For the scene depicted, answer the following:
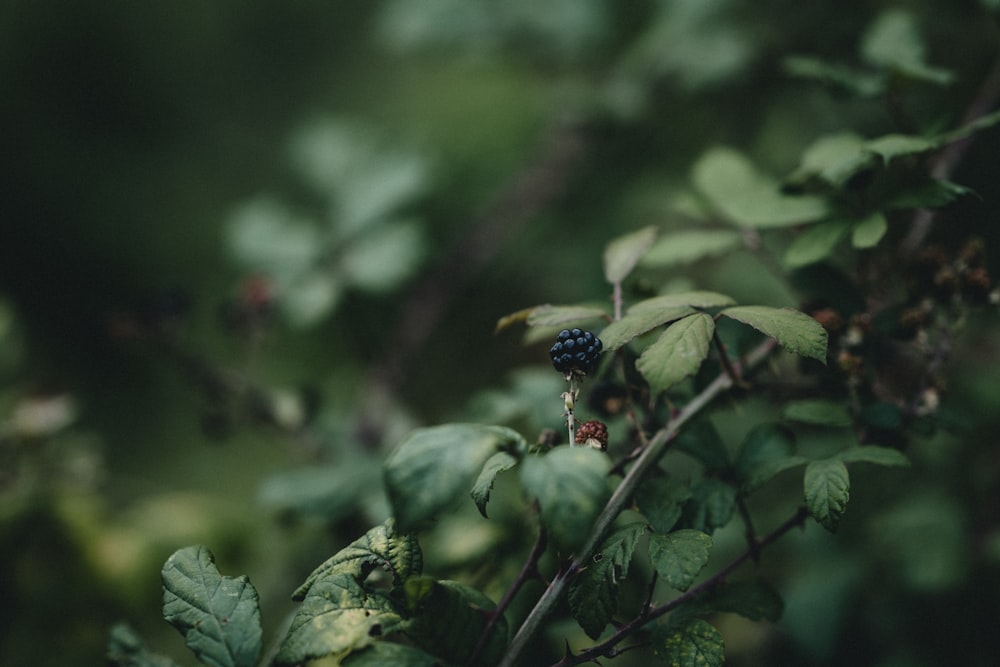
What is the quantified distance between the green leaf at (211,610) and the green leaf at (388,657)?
0.34 feet

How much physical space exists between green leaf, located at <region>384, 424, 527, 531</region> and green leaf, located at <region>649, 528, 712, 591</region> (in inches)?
6.9

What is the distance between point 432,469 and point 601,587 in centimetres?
19

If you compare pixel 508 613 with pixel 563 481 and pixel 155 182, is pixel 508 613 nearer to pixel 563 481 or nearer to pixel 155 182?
pixel 563 481

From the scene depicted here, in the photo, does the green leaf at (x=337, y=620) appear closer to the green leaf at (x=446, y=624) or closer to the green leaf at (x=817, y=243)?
the green leaf at (x=446, y=624)

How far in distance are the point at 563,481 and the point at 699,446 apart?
1.01 ft

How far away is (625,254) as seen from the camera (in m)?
0.73

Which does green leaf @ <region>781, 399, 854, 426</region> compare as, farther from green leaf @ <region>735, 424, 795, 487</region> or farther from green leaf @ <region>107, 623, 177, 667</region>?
green leaf @ <region>107, 623, 177, 667</region>

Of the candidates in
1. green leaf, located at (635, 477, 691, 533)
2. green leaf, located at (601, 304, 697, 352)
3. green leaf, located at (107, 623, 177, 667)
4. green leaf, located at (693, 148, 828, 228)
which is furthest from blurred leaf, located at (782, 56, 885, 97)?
green leaf, located at (107, 623, 177, 667)

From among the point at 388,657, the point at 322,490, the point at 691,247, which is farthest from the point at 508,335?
the point at 388,657

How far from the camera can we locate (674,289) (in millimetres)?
768

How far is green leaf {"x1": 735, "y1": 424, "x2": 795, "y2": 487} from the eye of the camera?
0.67m

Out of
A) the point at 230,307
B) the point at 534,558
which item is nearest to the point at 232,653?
the point at 534,558

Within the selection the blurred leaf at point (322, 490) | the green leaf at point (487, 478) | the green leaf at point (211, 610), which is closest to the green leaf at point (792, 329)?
the green leaf at point (487, 478)

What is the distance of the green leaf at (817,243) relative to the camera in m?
A: 0.69
